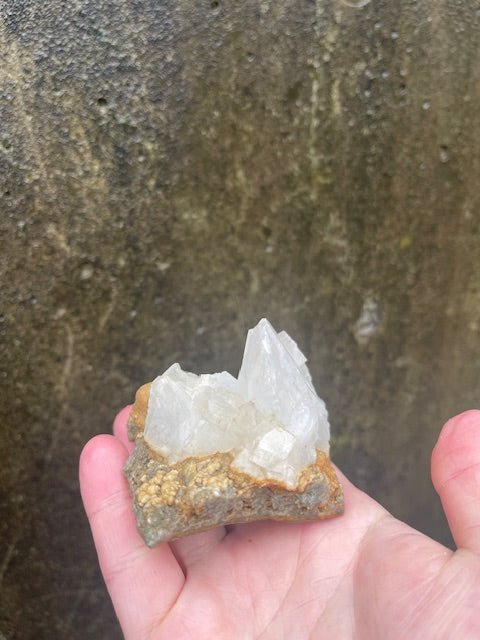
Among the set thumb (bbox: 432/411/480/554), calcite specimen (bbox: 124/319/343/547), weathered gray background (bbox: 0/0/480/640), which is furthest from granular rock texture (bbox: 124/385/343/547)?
weathered gray background (bbox: 0/0/480/640)

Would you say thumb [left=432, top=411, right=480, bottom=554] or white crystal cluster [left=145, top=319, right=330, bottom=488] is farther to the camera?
white crystal cluster [left=145, top=319, right=330, bottom=488]

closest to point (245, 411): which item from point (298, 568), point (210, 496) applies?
point (210, 496)

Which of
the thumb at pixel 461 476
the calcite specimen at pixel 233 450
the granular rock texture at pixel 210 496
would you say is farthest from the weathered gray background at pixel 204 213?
the thumb at pixel 461 476

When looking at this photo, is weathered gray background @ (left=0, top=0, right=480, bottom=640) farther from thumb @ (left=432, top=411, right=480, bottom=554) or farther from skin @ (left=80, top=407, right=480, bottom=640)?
thumb @ (left=432, top=411, right=480, bottom=554)

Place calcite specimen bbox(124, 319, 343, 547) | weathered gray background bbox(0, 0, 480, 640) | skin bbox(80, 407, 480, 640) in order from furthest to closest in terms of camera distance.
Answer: weathered gray background bbox(0, 0, 480, 640)
calcite specimen bbox(124, 319, 343, 547)
skin bbox(80, 407, 480, 640)

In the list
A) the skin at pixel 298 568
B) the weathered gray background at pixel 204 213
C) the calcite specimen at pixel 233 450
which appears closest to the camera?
the skin at pixel 298 568

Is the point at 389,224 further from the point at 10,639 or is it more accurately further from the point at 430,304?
the point at 10,639

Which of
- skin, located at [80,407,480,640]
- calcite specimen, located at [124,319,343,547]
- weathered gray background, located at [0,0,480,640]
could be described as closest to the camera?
skin, located at [80,407,480,640]

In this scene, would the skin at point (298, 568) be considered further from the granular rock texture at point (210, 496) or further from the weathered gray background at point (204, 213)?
the weathered gray background at point (204, 213)

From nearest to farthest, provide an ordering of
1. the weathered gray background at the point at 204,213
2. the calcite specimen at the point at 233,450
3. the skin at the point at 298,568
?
the skin at the point at 298,568 < the calcite specimen at the point at 233,450 < the weathered gray background at the point at 204,213
